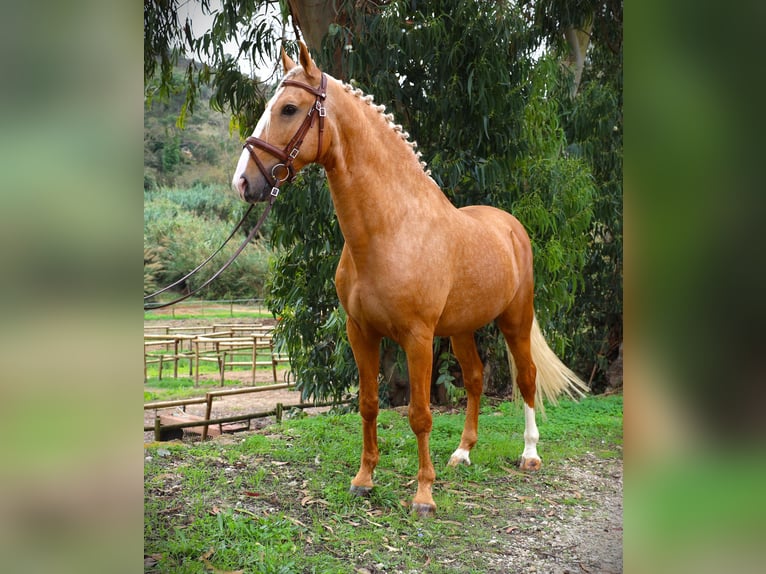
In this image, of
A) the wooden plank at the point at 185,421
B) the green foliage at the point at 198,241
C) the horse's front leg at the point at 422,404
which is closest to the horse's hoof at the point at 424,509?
the horse's front leg at the point at 422,404

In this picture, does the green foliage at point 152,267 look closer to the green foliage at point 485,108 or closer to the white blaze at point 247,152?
the green foliage at point 485,108

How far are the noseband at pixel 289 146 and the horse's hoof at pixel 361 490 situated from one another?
4.93 ft

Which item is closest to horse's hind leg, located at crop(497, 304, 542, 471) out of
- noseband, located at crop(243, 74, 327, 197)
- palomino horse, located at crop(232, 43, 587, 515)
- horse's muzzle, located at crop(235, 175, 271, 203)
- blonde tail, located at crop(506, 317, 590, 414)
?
blonde tail, located at crop(506, 317, 590, 414)

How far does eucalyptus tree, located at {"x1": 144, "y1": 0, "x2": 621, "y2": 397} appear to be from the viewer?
4445 mm

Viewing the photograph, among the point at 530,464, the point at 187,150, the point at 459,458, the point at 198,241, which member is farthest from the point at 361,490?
the point at 187,150

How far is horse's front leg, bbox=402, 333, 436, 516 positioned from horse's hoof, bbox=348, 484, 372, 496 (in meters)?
0.27

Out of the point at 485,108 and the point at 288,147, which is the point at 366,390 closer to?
the point at 288,147

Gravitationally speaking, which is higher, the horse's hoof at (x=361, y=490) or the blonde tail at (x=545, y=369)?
the blonde tail at (x=545, y=369)

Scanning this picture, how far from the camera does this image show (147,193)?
15.1 meters

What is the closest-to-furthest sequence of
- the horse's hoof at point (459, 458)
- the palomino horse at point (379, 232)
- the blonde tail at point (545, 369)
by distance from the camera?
the palomino horse at point (379, 232) < the horse's hoof at point (459, 458) < the blonde tail at point (545, 369)

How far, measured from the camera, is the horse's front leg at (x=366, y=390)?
3055mm

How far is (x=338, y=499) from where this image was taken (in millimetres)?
3043
